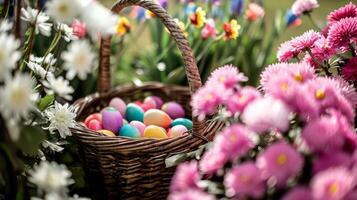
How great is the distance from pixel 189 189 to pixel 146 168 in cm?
40

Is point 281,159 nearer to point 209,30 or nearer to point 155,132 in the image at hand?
point 155,132

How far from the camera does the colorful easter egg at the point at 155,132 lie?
1.25 m

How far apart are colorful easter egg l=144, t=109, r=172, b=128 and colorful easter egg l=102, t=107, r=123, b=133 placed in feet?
0.25

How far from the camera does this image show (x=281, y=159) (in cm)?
65

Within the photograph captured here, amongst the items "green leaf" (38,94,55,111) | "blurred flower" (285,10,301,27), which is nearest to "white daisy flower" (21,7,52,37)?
"green leaf" (38,94,55,111)

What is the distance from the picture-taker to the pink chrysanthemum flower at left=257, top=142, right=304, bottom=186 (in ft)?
2.13

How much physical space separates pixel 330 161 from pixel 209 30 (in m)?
0.94

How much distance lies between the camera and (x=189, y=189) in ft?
2.46

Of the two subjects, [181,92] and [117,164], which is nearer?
[117,164]

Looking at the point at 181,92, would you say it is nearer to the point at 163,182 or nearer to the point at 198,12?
the point at 198,12

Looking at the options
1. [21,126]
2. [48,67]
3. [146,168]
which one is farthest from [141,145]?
[21,126]

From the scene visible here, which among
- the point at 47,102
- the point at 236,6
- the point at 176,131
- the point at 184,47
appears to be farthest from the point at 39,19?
the point at 236,6

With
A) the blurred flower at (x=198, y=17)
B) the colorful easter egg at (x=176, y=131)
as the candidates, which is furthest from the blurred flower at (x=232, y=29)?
the colorful easter egg at (x=176, y=131)

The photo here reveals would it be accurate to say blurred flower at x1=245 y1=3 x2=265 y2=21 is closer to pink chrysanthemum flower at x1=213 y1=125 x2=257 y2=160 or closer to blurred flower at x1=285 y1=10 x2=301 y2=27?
blurred flower at x1=285 y1=10 x2=301 y2=27
